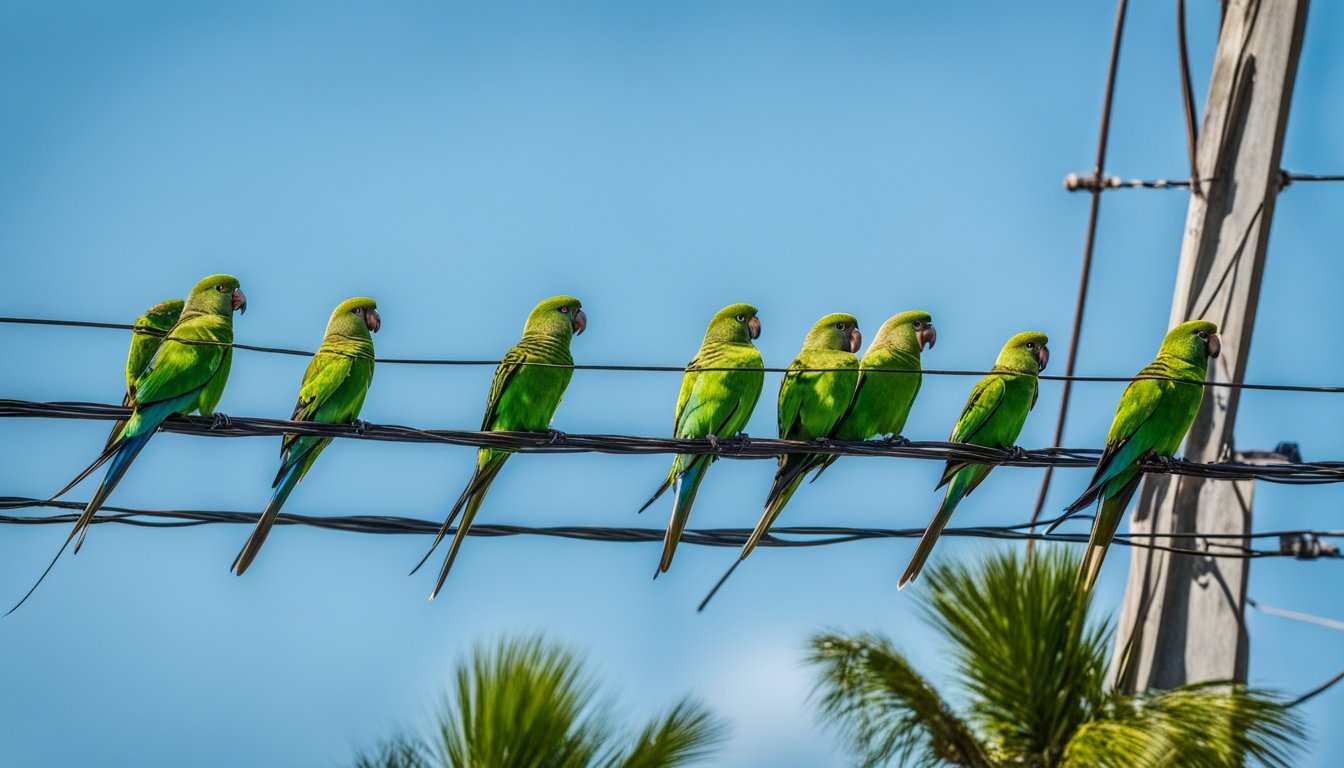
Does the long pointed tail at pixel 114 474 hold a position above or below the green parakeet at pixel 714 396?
below

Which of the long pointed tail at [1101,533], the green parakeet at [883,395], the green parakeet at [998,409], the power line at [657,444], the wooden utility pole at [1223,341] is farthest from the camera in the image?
the wooden utility pole at [1223,341]

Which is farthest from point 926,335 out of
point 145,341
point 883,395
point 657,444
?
point 145,341

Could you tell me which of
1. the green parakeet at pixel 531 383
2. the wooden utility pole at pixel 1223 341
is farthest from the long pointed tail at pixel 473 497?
the wooden utility pole at pixel 1223 341

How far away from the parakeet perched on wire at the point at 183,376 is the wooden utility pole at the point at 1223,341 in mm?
6167

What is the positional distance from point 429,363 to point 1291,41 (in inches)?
266

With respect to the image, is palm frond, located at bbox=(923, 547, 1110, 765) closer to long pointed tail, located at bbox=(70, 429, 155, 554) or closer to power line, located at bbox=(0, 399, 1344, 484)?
power line, located at bbox=(0, 399, 1344, 484)

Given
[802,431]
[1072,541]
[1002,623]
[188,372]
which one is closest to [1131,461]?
[1072,541]

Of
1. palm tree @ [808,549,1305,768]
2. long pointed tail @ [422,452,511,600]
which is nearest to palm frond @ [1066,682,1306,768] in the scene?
palm tree @ [808,549,1305,768]

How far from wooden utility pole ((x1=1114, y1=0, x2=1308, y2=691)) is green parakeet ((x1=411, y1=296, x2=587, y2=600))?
414cm

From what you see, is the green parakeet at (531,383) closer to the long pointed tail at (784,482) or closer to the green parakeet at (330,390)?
the green parakeet at (330,390)

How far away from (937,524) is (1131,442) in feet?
4.07

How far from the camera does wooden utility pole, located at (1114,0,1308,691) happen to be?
32.8 feet

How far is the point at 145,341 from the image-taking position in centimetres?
893

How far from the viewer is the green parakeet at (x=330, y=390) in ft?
28.1
